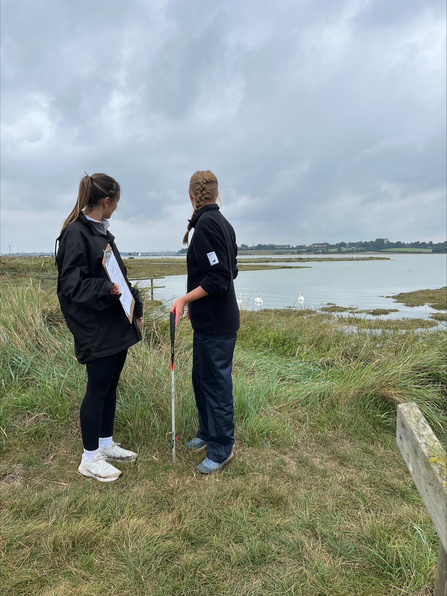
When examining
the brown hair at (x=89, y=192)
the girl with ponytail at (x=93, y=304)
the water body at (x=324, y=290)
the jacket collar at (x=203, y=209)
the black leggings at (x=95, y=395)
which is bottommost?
the water body at (x=324, y=290)

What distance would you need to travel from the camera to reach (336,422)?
3.68 m

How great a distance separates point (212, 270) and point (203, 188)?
0.64 metres

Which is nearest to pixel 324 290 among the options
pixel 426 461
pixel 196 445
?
pixel 196 445

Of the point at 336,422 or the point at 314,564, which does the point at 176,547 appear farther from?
the point at 336,422

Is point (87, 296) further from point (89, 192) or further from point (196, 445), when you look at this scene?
point (196, 445)

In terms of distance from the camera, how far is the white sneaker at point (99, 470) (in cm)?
268

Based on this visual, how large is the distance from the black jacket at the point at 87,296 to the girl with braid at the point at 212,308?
0.45 meters

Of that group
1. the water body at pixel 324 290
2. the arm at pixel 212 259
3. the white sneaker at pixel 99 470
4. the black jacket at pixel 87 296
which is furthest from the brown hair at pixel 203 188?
the water body at pixel 324 290

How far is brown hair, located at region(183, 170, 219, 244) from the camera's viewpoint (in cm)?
275

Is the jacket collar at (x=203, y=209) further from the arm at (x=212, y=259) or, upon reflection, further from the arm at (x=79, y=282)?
the arm at (x=79, y=282)

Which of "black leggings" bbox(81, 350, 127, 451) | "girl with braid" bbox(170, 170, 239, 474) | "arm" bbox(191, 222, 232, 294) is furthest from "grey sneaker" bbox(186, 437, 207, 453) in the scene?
"arm" bbox(191, 222, 232, 294)

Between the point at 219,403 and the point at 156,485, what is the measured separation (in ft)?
2.36

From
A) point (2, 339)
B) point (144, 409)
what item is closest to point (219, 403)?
point (144, 409)

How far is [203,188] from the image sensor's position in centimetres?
275
